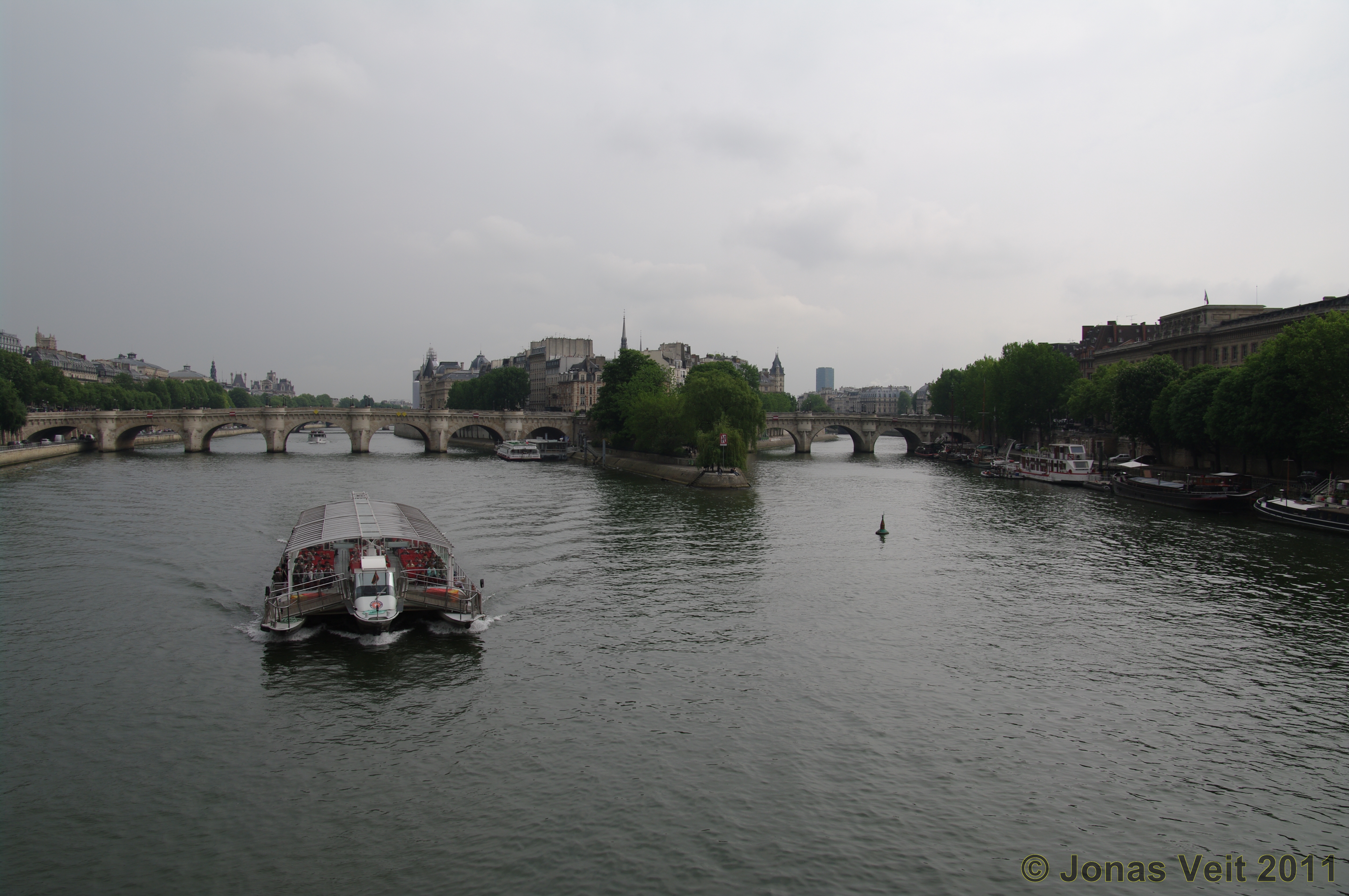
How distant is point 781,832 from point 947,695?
24.1ft

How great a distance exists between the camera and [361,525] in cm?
2728

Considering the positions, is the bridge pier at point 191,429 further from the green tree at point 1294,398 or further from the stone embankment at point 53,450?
the green tree at point 1294,398

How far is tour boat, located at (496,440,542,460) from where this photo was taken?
92.4 meters

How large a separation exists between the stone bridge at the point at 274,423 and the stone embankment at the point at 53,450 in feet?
5.67

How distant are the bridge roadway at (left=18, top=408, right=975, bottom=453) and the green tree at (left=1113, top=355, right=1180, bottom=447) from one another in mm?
32627

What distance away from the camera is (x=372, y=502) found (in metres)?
33.7

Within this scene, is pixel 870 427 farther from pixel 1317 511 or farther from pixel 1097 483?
pixel 1317 511

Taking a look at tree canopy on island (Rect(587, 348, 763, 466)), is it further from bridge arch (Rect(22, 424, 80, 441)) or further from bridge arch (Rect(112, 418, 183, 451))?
bridge arch (Rect(22, 424, 80, 441))

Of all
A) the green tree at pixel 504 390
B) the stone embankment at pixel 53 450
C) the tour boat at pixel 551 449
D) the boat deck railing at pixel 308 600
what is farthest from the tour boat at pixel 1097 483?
the green tree at pixel 504 390

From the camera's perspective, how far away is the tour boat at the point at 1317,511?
135 ft

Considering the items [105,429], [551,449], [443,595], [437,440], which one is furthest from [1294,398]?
[105,429]

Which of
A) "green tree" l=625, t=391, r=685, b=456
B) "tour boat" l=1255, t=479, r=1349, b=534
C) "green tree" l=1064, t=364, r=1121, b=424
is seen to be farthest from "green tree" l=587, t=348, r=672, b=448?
"tour boat" l=1255, t=479, r=1349, b=534

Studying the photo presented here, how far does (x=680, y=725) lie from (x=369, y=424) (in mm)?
92440

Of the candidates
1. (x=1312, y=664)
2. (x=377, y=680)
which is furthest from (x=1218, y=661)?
→ (x=377, y=680)
